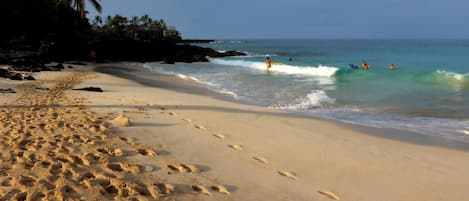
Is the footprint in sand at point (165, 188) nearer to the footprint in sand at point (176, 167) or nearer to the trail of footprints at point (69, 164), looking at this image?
the trail of footprints at point (69, 164)

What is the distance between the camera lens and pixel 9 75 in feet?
46.3

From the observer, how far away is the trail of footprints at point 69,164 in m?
3.45

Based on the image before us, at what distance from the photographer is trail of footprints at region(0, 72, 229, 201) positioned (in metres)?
3.45

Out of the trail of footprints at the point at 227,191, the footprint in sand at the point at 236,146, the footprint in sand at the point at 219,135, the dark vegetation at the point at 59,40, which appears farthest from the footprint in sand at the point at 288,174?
the dark vegetation at the point at 59,40

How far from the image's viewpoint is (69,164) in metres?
4.18

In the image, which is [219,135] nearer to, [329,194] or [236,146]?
[236,146]

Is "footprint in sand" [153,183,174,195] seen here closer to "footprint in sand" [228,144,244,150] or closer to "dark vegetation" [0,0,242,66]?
"footprint in sand" [228,144,244,150]

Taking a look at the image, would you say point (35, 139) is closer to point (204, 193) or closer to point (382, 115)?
point (204, 193)

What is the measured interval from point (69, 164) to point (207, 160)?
1602mm

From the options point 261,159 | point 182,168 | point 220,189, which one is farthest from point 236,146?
point 220,189

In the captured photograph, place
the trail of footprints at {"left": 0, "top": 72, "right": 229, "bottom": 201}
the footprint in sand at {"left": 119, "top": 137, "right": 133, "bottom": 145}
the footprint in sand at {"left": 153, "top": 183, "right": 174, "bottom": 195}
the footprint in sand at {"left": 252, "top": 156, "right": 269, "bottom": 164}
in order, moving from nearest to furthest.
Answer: the trail of footprints at {"left": 0, "top": 72, "right": 229, "bottom": 201} < the footprint in sand at {"left": 153, "top": 183, "right": 174, "bottom": 195} < the footprint in sand at {"left": 252, "top": 156, "right": 269, "bottom": 164} < the footprint in sand at {"left": 119, "top": 137, "right": 133, "bottom": 145}

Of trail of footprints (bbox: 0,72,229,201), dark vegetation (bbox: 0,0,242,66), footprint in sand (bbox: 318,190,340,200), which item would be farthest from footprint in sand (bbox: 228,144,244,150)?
dark vegetation (bbox: 0,0,242,66)

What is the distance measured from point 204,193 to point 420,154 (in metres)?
3.73

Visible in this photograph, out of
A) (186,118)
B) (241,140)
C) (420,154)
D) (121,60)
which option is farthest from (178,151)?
(121,60)
